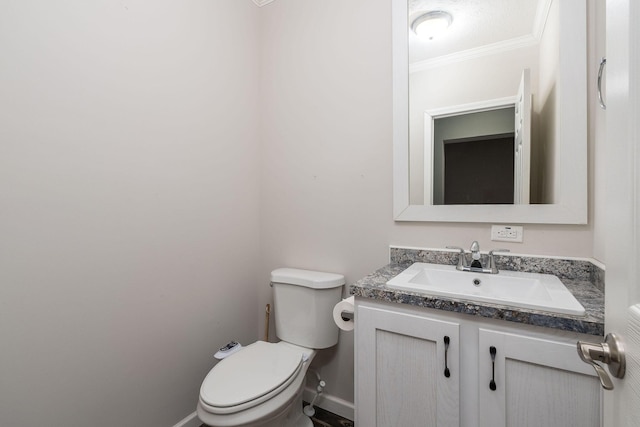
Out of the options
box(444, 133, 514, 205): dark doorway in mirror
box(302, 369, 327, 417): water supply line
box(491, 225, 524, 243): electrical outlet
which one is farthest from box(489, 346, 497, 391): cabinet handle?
box(302, 369, 327, 417): water supply line

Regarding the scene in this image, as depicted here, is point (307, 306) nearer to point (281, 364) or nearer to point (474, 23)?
point (281, 364)

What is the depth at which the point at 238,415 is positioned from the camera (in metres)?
1.00

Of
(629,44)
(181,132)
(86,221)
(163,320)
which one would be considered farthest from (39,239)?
(629,44)

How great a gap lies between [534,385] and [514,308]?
203mm

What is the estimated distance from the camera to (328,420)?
1.52 metres

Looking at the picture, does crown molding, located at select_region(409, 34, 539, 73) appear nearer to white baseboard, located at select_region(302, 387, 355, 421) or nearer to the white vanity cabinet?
the white vanity cabinet

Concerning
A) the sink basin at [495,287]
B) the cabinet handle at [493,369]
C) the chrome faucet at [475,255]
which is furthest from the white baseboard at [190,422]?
the chrome faucet at [475,255]

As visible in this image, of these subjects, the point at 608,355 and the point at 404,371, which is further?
the point at 404,371

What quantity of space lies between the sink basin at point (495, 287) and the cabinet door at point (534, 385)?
0.09 metres

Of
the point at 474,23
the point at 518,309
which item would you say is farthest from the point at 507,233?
the point at 474,23

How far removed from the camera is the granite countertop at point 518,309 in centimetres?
71

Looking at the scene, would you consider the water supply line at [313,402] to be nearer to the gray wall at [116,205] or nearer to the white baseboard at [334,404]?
the white baseboard at [334,404]

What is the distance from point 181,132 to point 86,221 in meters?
0.57

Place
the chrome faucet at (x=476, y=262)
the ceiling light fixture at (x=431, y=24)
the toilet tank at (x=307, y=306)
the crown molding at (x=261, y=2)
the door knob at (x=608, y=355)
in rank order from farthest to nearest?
the crown molding at (x=261, y=2)
the toilet tank at (x=307, y=306)
the ceiling light fixture at (x=431, y=24)
the chrome faucet at (x=476, y=262)
the door knob at (x=608, y=355)
